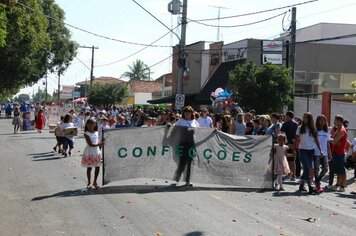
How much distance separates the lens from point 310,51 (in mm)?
37969

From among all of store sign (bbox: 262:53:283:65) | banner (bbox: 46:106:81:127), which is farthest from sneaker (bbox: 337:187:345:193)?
banner (bbox: 46:106:81:127)

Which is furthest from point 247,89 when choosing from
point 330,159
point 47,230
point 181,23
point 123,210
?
point 47,230

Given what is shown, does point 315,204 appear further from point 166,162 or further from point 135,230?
point 135,230

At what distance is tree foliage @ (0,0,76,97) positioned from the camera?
32.7 meters

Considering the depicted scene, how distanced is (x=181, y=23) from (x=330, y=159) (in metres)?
15.7

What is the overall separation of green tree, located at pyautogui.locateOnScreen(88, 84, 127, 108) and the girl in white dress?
56332 mm

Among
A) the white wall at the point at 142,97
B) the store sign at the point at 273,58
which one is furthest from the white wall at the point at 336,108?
the white wall at the point at 142,97

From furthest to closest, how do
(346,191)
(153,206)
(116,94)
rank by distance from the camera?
(116,94), (346,191), (153,206)

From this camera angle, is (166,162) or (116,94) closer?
(166,162)

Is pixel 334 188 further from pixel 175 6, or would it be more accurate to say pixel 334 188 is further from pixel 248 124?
pixel 175 6

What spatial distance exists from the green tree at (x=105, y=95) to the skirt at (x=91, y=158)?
5655cm

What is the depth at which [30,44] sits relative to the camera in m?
38.3

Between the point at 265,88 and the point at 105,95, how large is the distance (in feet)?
150

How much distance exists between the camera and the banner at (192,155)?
37.2 feet
